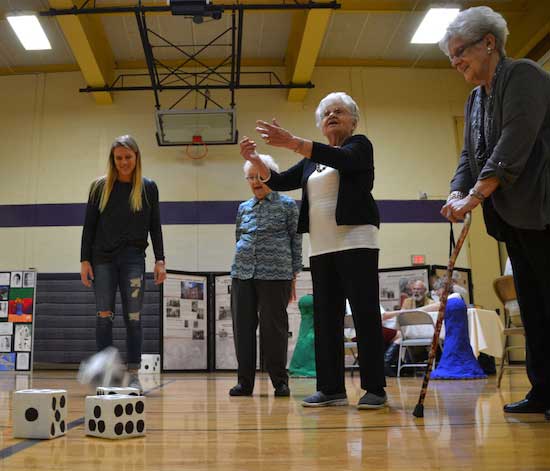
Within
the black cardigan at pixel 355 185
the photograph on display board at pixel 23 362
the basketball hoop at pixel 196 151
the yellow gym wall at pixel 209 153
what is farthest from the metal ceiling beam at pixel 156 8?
the black cardigan at pixel 355 185

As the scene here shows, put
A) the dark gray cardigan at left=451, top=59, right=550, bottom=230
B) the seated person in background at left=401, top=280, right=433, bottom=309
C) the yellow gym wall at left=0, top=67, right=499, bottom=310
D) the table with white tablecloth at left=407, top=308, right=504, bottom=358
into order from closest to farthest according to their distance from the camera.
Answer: the dark gray cardigan at left=451, top=59, right=550, bottom=230 < the table with white tablecloth at left=407, top=308, right=504, bottom=358 < the seated person in background at left=401, top=280, right=433, bottom=309 < the yellow gym wall at left=0, top=67, right=499, bottom=310

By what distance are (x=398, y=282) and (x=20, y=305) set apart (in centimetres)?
526

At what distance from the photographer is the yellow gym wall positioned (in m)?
8.91

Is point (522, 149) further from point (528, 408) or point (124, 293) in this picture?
point (124, 293)

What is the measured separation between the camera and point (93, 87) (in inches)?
349

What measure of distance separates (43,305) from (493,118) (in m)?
7.82

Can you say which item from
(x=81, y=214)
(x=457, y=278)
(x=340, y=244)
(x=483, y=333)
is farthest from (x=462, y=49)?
(x=81, y=214)

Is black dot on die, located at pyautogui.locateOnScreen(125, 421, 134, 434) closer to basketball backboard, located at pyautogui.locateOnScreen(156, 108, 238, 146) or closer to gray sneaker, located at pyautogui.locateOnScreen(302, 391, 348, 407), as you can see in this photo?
gray sneaker, located at pyautogui.locateOnScreen(302, 391, 348, 407)

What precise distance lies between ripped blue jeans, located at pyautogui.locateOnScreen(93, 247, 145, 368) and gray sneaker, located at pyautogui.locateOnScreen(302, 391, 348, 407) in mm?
1028

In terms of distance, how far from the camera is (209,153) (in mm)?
9102

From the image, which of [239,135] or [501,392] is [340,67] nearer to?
[239,135]

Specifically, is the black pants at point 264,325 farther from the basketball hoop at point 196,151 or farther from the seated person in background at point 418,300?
the basketball hoop at point 196,151

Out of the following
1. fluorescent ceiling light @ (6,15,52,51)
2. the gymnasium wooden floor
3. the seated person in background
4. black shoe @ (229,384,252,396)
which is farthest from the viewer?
fluorescent ceiling light @ (6,15,52,51)

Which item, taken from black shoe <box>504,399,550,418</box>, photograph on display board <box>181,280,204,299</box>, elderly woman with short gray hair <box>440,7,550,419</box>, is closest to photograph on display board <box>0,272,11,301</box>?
photograph on display board <box>181,280,204,299</box>
